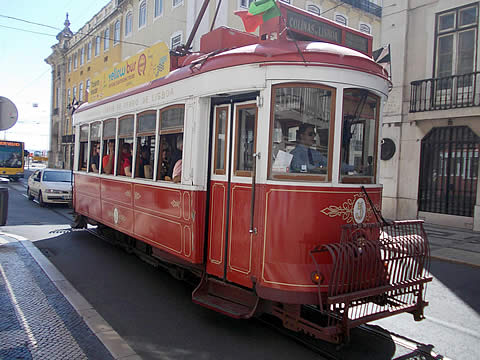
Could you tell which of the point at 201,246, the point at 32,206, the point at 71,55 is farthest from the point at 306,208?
the point at 71,55

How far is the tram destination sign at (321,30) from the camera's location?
4.74 metres

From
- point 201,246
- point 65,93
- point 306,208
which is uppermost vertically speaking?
point 65,93

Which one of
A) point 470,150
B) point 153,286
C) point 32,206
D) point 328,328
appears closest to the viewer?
point 328,328

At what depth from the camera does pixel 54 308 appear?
5141 millimetres

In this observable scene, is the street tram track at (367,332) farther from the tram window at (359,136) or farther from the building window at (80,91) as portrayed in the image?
the building window at (80,91)

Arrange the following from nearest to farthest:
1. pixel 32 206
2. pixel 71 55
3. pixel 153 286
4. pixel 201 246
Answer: pixel 201 246, pixel 153 286, pixel 32 206, pixel 71 55

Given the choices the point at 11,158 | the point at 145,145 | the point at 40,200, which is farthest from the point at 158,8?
the point at 145,145

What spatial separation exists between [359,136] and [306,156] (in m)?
0.77

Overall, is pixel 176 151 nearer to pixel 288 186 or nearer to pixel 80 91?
pixel 288 186

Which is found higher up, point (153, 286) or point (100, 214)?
point (100, 214)

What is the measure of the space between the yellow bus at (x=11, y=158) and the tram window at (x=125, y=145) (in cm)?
2689

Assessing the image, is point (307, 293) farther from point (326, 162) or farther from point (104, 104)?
point (104, 104)

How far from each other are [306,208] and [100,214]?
17.9ft

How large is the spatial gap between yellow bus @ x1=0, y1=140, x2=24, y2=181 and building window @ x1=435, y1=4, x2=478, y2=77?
92.7 feet
